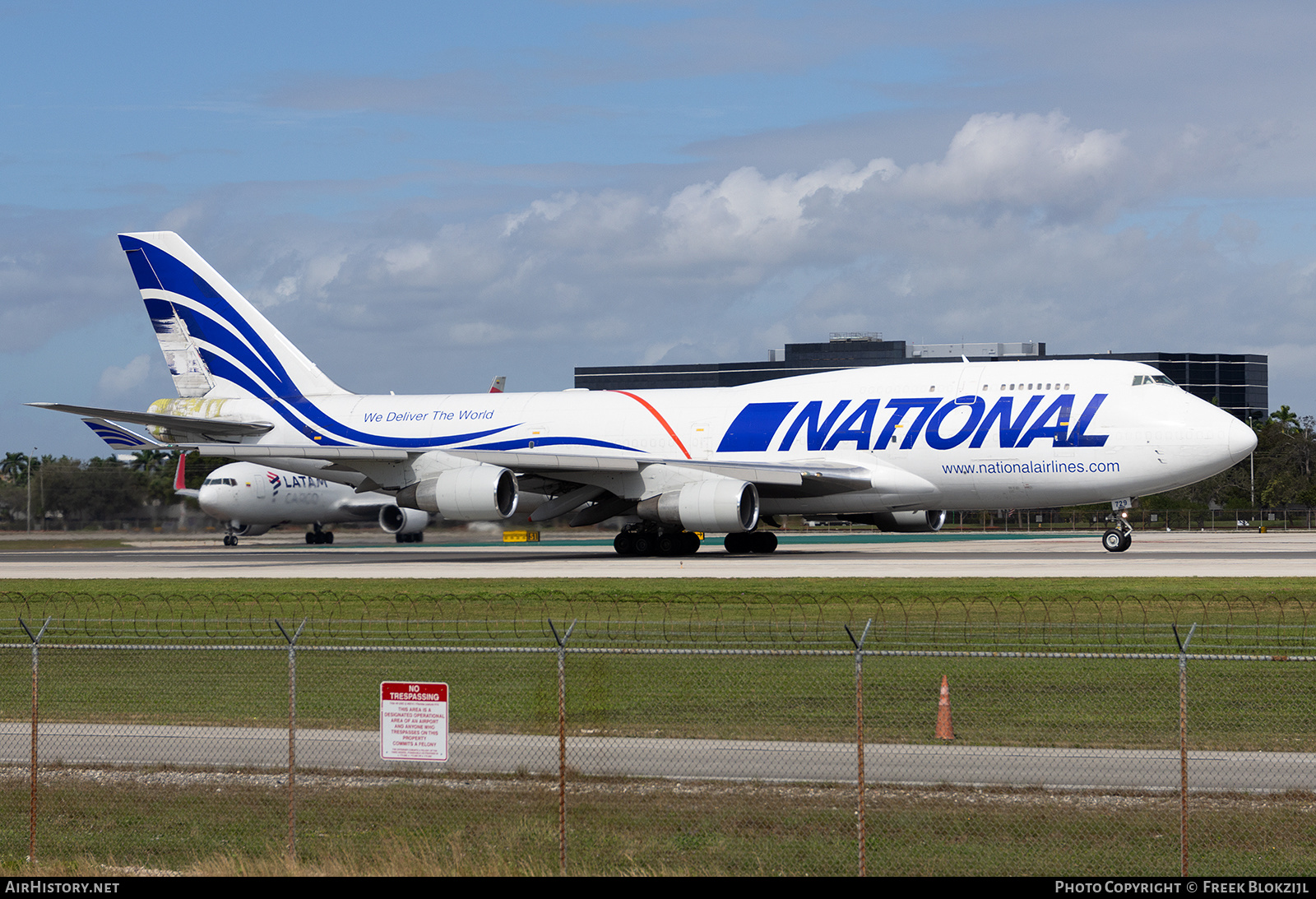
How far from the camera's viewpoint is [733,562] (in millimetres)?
42688

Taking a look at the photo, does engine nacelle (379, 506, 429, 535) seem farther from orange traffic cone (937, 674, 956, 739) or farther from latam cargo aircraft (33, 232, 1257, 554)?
orange traffic cone (937, 674, 956, 739)

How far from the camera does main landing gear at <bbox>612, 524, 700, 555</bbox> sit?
1826 inches

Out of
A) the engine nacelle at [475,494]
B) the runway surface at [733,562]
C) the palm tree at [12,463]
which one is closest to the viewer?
the runway surface at [733,562]

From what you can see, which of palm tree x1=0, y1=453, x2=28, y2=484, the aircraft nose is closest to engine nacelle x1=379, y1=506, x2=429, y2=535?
the aircraft nose

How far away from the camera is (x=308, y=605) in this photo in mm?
28219

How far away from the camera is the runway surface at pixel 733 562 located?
3603cm

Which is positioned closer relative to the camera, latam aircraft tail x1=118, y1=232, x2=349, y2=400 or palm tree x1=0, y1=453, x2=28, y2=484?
latam aircraft tail x1=118, y1=232, x2=349, y2=400

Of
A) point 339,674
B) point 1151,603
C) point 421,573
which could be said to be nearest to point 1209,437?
point 1151,603

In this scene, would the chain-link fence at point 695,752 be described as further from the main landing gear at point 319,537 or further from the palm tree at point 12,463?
the palm tree at point 12,463

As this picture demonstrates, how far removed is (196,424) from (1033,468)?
98.9 ft

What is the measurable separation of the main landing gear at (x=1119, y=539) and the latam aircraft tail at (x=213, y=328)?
2969 centimetres

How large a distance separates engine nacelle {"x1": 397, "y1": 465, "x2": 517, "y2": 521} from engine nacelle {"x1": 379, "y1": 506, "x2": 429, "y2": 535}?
70.6ft

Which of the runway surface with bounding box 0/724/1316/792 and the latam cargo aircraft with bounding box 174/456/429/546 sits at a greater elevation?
the latam cargo aircraft with bounding box 174/456/429/546

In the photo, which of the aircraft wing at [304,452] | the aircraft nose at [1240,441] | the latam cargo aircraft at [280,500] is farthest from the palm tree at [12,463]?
the aircraft nose at [1240,441]
